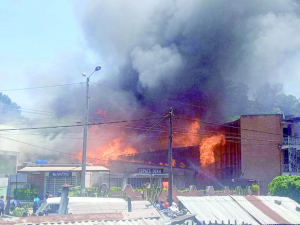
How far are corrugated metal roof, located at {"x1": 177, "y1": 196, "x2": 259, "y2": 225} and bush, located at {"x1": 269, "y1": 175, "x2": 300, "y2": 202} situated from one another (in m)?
9.49

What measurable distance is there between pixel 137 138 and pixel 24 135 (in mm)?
14941

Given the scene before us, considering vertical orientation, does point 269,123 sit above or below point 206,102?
below

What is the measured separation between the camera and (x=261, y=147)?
37500 mm

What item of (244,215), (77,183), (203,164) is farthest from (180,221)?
(203,164)

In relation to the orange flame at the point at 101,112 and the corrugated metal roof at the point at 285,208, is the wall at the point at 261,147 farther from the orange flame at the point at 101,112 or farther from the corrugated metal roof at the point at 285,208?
the corrugated metal roof at the point at 285,208

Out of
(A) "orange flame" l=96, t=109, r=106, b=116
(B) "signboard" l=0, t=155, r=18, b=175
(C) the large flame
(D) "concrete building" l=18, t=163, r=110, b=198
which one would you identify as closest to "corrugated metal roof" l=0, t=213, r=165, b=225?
(D) "concrete building" l=18, t=163, r=110, b=198

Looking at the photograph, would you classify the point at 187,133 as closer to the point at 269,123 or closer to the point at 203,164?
the point at 203,164

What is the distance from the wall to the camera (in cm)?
3675

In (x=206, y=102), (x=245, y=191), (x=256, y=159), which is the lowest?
(x=245, y=191)

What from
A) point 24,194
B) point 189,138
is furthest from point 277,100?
point 24,194

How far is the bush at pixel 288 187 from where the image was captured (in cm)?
2032

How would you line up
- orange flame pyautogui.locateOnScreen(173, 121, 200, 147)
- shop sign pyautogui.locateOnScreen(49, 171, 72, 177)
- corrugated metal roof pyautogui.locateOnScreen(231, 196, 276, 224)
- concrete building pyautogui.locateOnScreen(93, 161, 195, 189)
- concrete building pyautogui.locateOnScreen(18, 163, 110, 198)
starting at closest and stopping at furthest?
corrugated metal roof pyautogui.locateOnScreen(231, 196, 276, 224) → shop sign pyautogui.locateOnScreen(49, 171, 72, 177) → concrete building pyautogui.locateOnScreen(18, 163, 110, 198) → concrete building pyautogui.locateOnScreen(93, 161, 195, 189) → orange flame pyautogui.locateOnScreen(173, 121, 200, 147)

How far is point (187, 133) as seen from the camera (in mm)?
46406

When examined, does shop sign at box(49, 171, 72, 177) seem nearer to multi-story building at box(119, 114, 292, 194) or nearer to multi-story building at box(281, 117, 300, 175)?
multi-story building at box(119, 114, 292, 194)
